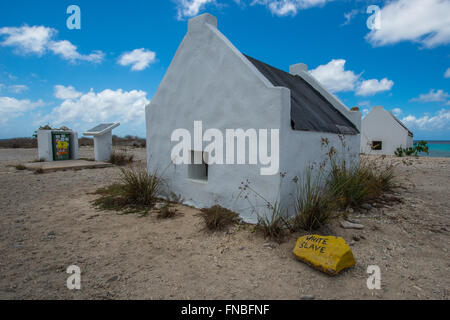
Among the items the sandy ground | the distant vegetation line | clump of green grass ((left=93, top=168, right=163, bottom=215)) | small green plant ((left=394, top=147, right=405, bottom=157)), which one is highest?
the distant vegetation line

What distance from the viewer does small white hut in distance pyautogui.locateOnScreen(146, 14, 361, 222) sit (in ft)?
13.3

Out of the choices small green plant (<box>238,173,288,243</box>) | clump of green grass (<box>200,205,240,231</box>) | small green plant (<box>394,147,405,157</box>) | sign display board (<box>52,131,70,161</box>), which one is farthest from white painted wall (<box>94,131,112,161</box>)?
small green plant (<box>394,147,405,157</box>)

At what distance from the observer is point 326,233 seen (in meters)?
3.86

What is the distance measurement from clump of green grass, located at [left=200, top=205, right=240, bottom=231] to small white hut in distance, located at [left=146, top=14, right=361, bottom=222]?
0.15 meters

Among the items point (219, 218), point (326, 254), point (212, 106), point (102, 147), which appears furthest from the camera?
point (102, 147)

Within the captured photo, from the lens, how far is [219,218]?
4.30 m

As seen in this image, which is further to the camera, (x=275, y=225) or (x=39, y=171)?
(x=39, y=171)

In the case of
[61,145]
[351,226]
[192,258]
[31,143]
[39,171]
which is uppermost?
[31,143]

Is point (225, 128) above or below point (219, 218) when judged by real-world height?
above

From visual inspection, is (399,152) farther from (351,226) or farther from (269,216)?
(269,216)

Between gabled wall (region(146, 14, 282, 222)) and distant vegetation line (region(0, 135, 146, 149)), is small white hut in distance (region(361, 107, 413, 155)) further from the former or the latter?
distant vegetation line (region(0, 135, 146, 149))

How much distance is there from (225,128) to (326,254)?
8.75ft

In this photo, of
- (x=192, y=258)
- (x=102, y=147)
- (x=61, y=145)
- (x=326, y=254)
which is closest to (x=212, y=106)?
(x=192, y=258)

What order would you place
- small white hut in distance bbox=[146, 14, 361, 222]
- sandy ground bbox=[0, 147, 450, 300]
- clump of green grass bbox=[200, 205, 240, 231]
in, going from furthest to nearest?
clump of green grass bbox=[200, 205, 240, 231] < small white hut in distance bbox=[146, 14, 361, 222] < sandy ground bbox=[0, 147, 450, 300]
